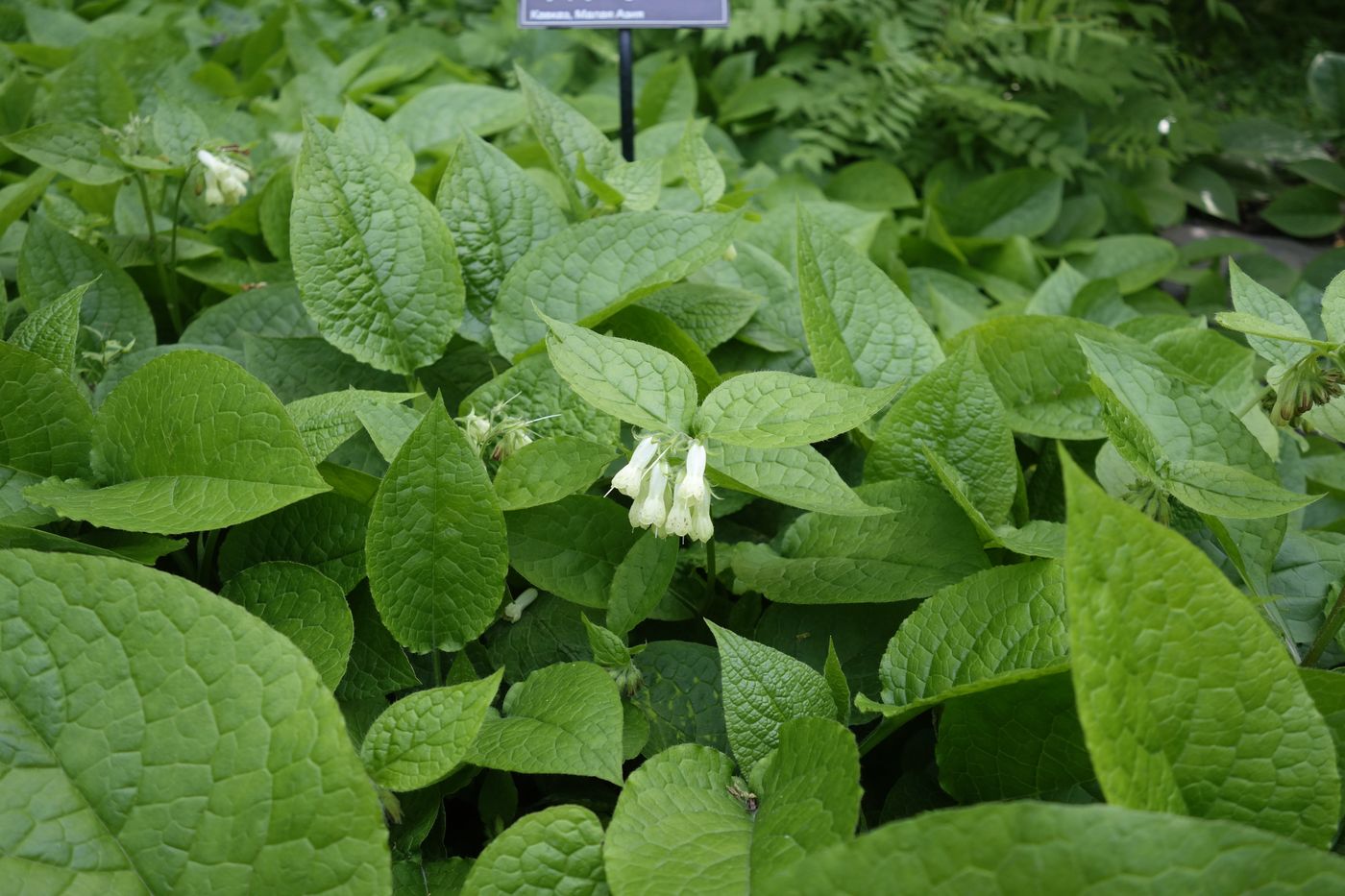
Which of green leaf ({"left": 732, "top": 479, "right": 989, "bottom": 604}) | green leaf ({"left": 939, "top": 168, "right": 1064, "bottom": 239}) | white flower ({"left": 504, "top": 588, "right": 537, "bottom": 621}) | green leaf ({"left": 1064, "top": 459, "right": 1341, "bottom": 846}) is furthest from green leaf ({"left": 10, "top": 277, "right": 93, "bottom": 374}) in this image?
green leaf ({"left": 939, "top": 168, "right": 1064, "bottom": 239})

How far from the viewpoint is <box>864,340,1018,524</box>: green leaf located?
114cm

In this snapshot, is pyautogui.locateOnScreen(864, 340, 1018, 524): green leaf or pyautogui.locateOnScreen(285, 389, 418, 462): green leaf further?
pyautogui.locateOnScreen(864, 340, 1018, 524): green leaf

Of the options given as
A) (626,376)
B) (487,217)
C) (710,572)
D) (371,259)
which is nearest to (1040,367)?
(710,572)

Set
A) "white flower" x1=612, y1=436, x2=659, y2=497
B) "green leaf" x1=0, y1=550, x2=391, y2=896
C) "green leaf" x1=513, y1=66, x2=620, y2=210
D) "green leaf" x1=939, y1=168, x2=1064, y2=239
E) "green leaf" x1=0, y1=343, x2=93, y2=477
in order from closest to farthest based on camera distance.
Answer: "green leaf" x1=0, y1=550, x2=391, y2=896 → "white flower" x1=612, y1=436, x2=659, y2=497 → "green leaf" x1=0, y1=343, x2=93, y2=477 → "green leaf" x1=513, y1=66, x2=620, y2=210 → "green leaf" x1=939, y1=168, x2=1064, y2=239

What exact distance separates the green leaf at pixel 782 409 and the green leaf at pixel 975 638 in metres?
0.19

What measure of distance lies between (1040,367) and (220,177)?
3.97 ft

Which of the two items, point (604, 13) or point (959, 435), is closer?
point (959, 435)

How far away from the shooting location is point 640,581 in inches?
41.5

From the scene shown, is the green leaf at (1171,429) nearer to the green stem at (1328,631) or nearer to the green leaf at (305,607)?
the green stem at (1328,631)

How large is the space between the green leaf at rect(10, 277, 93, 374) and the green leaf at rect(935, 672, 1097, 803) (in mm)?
989

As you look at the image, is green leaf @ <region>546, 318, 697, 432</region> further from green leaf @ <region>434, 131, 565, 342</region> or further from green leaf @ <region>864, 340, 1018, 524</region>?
green leaf @ <region>434, 131, 565, 342</region>

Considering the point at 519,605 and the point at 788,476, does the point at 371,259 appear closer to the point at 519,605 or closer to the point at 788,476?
the point at 519,605

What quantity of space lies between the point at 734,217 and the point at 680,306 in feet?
0.69

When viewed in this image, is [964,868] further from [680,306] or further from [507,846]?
[680,306]
